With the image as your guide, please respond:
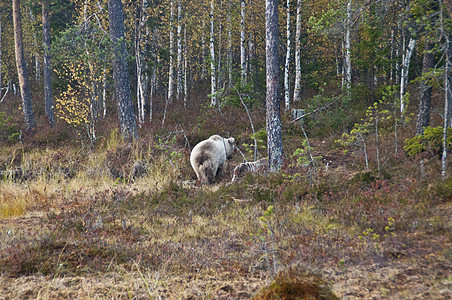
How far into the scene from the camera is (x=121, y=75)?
39.1 ft

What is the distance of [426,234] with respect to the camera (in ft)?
12.8

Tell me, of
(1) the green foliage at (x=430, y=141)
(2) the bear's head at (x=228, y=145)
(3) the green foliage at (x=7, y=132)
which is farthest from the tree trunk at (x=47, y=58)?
(1) the green foliage at (x=430, y=141)

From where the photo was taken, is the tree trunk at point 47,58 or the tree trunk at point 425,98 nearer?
the tree trunk at point 425,98

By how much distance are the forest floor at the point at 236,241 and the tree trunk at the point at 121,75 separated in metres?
4.84

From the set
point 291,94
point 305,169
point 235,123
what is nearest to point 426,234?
point 305,169

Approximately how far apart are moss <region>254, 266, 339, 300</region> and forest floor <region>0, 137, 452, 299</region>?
0.10 metres

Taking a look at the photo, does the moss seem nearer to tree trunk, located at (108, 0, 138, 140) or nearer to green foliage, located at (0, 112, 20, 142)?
tree trunk, located at (108, 0, 138, 140)

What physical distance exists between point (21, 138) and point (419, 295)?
16015 millimetres

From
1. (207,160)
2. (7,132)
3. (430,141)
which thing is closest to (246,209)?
(207,160)

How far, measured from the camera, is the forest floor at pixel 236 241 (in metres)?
3.14

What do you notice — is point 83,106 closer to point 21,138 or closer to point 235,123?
point 21,138

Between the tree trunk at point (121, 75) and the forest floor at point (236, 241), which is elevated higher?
the tree trunk at point (121, 75)

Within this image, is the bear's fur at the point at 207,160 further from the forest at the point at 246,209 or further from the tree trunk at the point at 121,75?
the tree trunk at the point at 121,75

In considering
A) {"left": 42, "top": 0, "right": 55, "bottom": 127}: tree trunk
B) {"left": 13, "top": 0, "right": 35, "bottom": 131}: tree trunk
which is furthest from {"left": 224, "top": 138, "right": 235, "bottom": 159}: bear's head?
{"left": 42, "top": 0, "right": 55, "bottom": 127}: tree trunk
